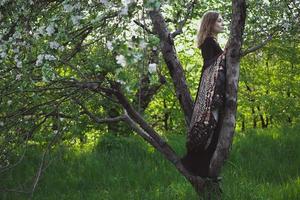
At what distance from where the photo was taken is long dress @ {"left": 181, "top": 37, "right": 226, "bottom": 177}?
223 inches

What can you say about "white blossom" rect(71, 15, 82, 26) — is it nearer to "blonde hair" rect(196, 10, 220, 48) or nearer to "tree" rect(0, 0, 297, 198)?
"tree" rect(0, 0, 297, 198)

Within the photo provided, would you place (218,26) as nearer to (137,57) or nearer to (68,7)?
(68,7)

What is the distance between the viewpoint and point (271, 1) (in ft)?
22.9

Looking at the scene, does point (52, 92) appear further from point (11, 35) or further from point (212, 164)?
point (212, 164)

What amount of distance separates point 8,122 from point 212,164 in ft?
8.37

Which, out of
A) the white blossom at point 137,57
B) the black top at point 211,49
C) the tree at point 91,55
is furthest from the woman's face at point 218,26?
the white blossom at point 137,57

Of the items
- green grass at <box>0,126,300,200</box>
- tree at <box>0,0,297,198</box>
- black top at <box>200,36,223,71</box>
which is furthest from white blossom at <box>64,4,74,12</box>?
green grass at <box>0,126,300,200</box>

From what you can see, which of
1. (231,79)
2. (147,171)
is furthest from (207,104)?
(147,171)

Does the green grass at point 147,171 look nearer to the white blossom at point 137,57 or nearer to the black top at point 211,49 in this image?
the black top at point 211,49

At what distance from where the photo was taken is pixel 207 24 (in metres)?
6.33

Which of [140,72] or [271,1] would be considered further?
[271,1]

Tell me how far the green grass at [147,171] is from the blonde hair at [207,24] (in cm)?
207

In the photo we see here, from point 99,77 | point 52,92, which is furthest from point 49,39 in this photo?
point 52,92

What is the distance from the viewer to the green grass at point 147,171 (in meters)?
6.71
